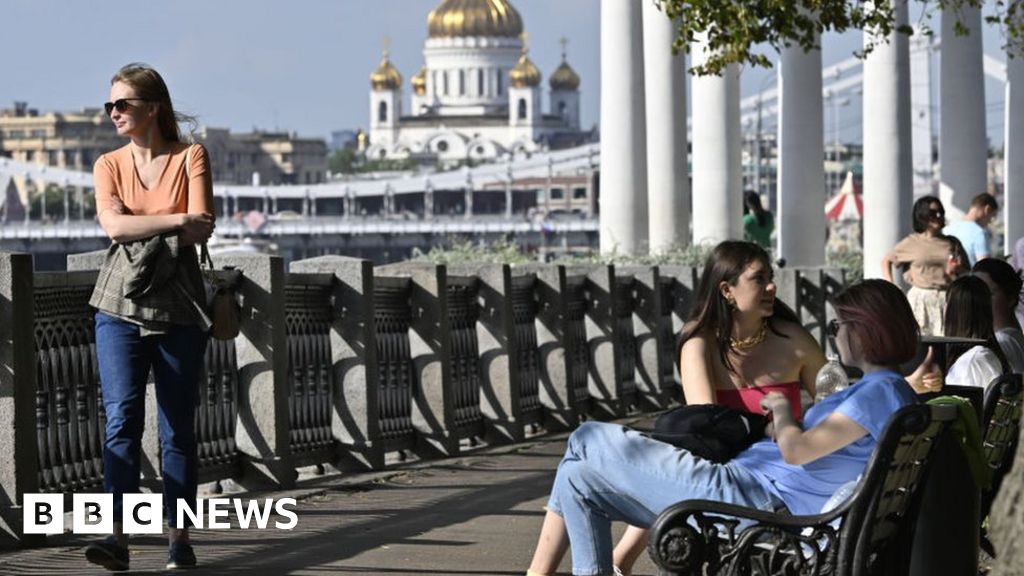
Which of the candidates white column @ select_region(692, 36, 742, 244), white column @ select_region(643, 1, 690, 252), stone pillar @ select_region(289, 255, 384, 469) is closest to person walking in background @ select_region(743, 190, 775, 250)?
white column @ select_region(692, 36, 742, 244)

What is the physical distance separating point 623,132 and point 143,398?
2143 centimetres

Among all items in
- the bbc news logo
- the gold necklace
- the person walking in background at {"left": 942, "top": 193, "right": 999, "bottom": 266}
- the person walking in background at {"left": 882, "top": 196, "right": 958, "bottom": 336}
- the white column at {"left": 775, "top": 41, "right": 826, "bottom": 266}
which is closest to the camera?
the gold necklace

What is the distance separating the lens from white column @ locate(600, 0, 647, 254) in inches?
1125

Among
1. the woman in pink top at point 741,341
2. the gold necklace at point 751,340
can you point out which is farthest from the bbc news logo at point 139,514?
the gold necklace at point 751,340

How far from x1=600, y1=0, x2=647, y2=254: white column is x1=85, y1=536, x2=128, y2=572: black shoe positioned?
20850 millimetres

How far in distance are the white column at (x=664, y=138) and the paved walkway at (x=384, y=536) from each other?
16636 mm

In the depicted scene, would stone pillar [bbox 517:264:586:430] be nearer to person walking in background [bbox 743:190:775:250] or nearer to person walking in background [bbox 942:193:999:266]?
person walking in background [bbox 942:193:999:266]

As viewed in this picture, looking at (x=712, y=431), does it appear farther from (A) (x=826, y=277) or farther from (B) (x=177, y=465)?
(A) (x=826, y=277)

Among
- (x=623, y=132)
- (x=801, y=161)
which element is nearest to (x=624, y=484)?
(x=801, y=161)

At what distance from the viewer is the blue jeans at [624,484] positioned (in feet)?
20.4

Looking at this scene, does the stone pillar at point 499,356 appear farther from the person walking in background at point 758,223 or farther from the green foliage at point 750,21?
the person walking in background at point 758,223

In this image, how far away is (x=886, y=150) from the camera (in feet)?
97.1

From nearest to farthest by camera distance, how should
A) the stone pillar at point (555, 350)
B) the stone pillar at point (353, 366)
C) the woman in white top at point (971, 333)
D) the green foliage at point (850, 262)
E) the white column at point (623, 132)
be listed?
the woman in white top at point (971, 333), the stone pillar at point (353, 366), the stone pillar at point (555, 350), the white column at point (623, 132), the green foliage at point (850, 262)

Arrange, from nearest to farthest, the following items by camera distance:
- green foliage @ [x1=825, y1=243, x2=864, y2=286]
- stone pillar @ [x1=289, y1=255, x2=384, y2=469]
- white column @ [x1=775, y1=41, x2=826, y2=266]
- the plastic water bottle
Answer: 1. the plastic water bottle
2. stone pillar @ [x1=289, y1=255, x2=384, y2=469]
3. white column @ [x1=775, y1=41, x2=826, y2=266]
4. green foliage @ [x1=825, y1=243, x2=864, y2=286]
